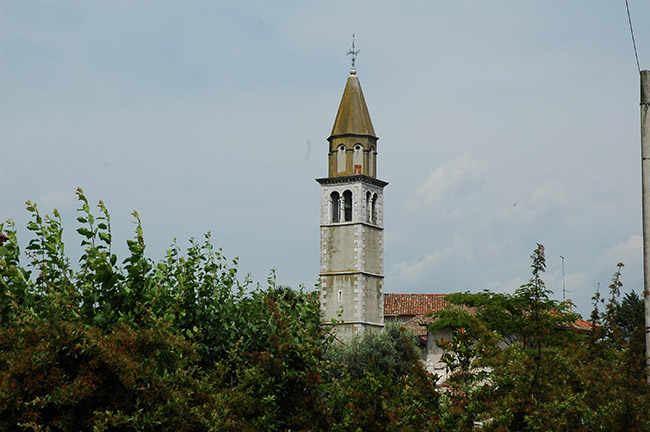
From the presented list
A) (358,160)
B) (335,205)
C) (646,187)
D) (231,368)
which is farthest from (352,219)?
(646,187)

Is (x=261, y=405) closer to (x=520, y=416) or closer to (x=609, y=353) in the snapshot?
(x=520, y=416)

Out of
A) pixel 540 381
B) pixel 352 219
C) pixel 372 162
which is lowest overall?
pixel 540 381

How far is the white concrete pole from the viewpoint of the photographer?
430 inches

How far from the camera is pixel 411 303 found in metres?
73.4

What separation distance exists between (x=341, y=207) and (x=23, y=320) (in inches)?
2395

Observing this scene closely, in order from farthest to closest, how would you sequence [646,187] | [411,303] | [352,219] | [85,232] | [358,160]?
[411,303] < [352,219] < [358,160] < [85,232] < [646,187]

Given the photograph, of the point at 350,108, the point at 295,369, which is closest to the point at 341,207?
the point at 350,108

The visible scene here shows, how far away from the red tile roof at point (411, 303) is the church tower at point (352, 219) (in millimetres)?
3897

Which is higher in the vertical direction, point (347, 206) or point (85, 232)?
point (347, 206)

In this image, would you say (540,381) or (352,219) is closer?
(540,381)

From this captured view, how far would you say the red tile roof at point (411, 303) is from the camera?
71.9 metres

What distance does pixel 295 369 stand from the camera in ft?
44.9

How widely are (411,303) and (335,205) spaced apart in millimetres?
9878

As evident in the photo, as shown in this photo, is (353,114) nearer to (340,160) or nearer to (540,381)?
Answer: (340,160)
